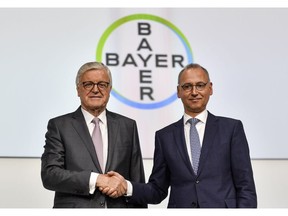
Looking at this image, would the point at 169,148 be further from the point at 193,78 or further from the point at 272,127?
the point at 272,127

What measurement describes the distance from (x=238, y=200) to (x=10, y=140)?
163 centimetres

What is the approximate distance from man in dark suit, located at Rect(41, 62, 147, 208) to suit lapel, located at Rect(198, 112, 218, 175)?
0.90 feet

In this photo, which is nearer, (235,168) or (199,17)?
(235,168)

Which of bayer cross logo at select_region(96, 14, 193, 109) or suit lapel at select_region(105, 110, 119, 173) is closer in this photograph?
suit lapel at select_region(105, 110, 119, 173)

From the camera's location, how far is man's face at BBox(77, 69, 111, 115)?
2.29 meters

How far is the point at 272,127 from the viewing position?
139 inches

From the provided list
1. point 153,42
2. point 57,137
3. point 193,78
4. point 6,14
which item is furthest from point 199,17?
point 57,137

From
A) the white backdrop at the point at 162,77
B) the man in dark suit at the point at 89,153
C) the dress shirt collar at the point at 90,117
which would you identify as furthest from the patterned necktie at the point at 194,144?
the white backdrop at the point at 162,77

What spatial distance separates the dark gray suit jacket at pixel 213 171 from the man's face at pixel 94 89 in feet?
0.98

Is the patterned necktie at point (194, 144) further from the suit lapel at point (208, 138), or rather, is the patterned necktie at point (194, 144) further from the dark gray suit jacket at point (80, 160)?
the dark gray suit jacket at point (80, 160)

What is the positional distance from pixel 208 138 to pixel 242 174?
0.19m

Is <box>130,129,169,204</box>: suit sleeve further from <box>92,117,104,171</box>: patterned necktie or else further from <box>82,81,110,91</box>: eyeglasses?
<box>82,81,110,91</box>: eyeglasses

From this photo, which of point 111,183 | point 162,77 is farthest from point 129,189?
point 162,77

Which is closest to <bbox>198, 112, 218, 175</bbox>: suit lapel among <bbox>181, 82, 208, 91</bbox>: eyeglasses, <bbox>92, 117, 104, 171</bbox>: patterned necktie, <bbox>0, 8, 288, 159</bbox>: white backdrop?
<bbox>181, 82, 208, 91</bbox>: eyeglasses
